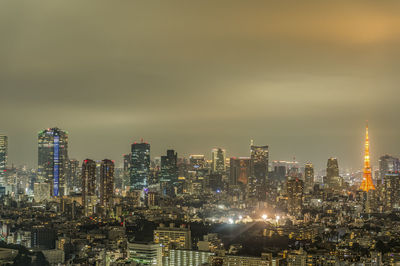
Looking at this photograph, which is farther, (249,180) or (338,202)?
(249,180)

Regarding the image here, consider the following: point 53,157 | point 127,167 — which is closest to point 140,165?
point 127,167

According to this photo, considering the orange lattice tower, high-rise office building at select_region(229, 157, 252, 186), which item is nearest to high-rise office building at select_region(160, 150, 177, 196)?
high-rise office building at select_region(229, 157, 252, 186)

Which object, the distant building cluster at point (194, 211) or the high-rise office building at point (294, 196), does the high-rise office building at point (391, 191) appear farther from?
the high-rise office building at point (294, 196)

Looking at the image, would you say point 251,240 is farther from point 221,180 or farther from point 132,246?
point 221,180

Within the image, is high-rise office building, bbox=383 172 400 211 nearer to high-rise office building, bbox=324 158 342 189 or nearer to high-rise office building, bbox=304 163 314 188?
high-rise office building, bbox=324 158 342 189

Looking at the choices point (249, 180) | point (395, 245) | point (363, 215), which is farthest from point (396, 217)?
point (249, 180)
